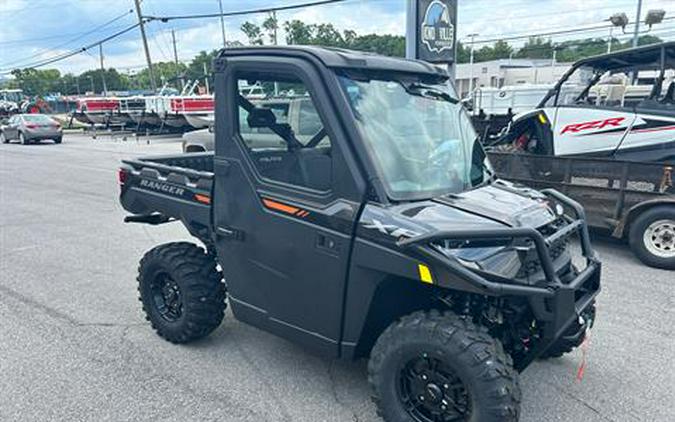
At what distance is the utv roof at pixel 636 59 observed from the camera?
6180 mm

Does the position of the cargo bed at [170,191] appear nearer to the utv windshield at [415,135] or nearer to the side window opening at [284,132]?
the side window opening at [284,132]

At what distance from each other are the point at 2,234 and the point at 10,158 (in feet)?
41.8

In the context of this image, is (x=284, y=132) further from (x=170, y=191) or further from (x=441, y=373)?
(x=441, y=373)

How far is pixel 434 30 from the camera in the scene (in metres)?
11.1

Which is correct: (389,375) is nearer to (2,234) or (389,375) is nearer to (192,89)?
(2,234)

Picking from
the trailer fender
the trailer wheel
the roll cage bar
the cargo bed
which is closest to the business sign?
the roll cage bar

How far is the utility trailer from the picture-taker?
18.0 ft

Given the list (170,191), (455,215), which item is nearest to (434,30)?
(170,191)

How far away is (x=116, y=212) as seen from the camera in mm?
8648

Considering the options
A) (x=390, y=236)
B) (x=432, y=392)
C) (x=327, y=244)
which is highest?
(x=390, y=236)

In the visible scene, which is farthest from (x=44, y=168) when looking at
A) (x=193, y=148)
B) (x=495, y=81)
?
(x=495, y=81)

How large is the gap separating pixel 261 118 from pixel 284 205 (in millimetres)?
572

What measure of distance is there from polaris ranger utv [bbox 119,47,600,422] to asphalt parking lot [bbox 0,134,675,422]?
1.32ft

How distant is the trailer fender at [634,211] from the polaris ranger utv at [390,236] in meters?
2.80
